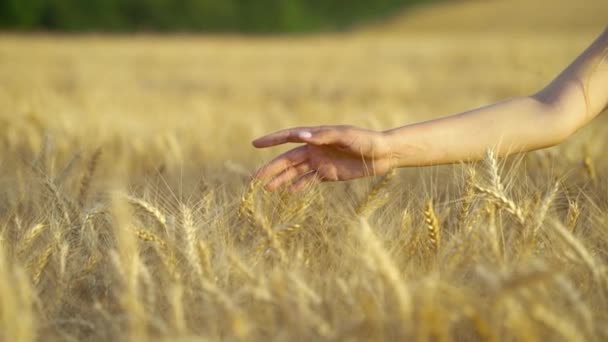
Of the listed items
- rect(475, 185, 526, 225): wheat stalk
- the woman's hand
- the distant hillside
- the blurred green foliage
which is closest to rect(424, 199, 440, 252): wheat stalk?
rect(475, 185, 526, 225): wheat stalk

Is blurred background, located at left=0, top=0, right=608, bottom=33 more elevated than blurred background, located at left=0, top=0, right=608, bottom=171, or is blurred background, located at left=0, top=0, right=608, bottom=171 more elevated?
blurred background, located at left=0, top=0, right=608, bottom=33

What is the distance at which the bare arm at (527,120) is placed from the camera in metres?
1.26

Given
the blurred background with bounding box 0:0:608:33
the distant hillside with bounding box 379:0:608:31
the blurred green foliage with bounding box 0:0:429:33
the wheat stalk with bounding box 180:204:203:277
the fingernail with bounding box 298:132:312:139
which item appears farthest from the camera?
the blurred green foliage with bounding box 0:0:429:33

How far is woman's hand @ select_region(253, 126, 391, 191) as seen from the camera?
117cm

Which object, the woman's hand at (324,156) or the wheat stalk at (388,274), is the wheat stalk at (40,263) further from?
the wheat stalk at (388,274)

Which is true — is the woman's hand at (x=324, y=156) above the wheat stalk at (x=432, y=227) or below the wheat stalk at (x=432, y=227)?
above

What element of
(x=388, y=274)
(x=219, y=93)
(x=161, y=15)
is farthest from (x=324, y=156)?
(x=161, y=15)

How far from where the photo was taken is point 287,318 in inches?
32.4

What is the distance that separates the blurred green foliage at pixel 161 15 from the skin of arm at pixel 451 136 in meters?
29.0

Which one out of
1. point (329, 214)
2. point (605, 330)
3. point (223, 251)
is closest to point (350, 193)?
point (329, 214)

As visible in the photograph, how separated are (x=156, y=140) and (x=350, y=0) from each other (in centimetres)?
4038

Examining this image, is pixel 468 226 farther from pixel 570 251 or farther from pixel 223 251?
pixel 223 251

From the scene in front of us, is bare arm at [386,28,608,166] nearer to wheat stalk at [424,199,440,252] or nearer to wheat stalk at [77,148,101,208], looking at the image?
wheat stalk at [424,199,440,252]

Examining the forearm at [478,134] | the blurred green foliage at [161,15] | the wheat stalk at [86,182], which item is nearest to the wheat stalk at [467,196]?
the forearm at [478,134]
